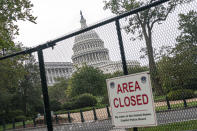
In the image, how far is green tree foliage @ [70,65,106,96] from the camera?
187 inches

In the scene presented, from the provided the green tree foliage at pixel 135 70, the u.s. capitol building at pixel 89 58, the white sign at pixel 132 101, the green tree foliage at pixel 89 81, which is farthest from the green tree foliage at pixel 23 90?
the white sign at pixel 132 101

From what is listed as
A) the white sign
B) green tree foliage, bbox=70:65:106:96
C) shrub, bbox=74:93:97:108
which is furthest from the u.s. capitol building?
shrub, bbox=74:93:97:108

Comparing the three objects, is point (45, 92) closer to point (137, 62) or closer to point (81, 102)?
point (81, 102)

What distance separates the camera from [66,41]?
5.37 m

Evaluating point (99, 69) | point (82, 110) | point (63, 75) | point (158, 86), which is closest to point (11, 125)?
point (63, 75)

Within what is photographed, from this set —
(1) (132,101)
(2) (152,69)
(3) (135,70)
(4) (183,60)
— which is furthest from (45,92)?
(4) (183,60)

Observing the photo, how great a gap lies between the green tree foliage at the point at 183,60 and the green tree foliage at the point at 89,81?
Answer: 4.14ft

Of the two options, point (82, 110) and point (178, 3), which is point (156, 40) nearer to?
point (178, 3)

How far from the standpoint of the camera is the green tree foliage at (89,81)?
4746 millimetres

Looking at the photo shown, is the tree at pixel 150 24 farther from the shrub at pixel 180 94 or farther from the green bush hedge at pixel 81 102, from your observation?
the green bush hedge at pixel 81 102

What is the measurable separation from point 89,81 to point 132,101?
4.10ft

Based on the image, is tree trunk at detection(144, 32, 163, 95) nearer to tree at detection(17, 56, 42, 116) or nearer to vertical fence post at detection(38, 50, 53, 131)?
vertical fence post at detection(38, 50, 53, 131)

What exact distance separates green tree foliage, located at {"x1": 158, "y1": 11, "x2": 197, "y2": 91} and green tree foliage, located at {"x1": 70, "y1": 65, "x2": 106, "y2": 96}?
126 centimetres

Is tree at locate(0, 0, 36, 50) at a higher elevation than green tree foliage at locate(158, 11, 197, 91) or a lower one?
higher
